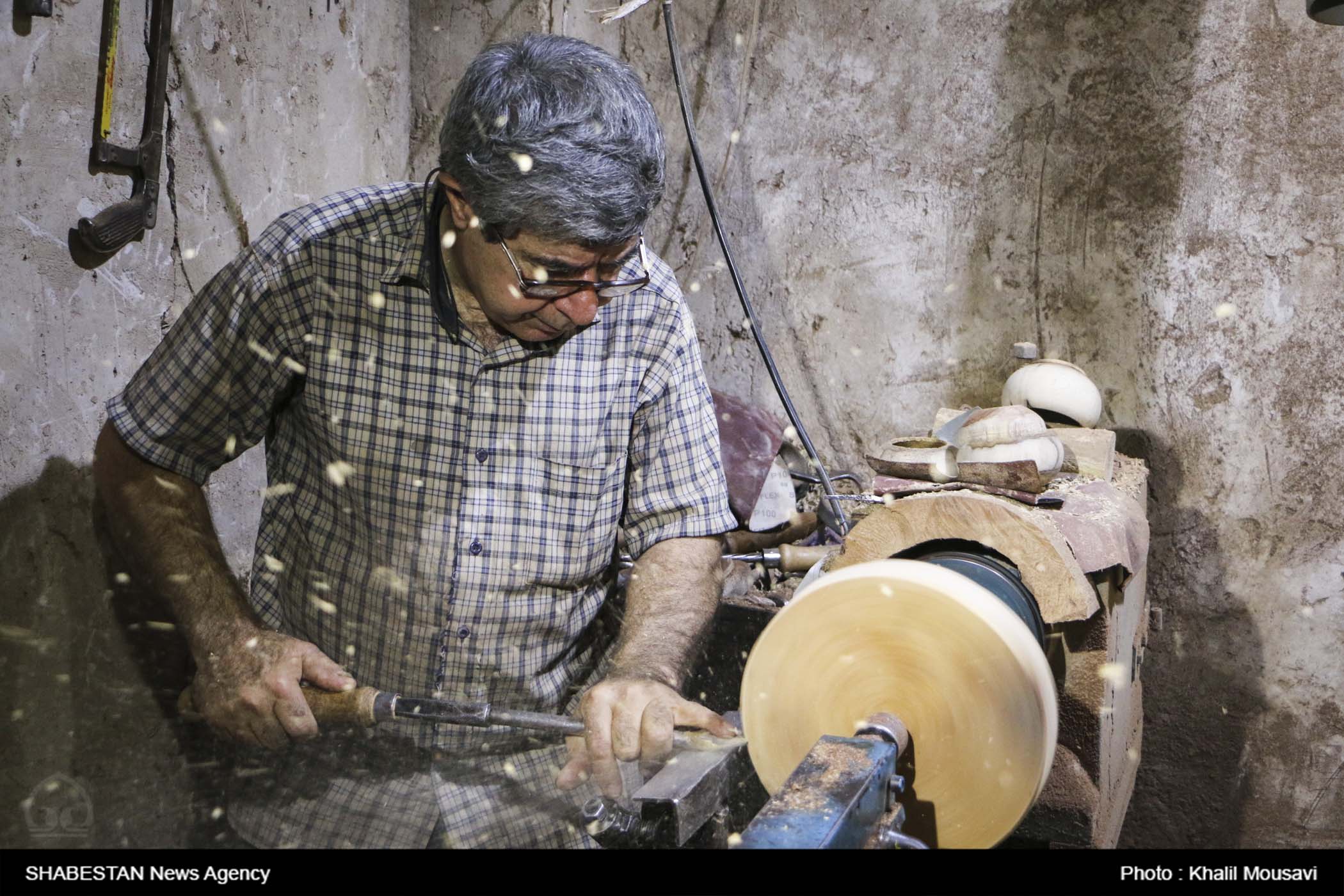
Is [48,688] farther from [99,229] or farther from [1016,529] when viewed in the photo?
[1016,529]

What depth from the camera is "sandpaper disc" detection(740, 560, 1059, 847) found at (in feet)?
4.08

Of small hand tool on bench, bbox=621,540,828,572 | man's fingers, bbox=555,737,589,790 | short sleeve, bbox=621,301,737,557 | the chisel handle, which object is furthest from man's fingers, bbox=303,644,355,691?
the chisel handle

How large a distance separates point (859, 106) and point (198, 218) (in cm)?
201

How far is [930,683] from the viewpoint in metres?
1.28

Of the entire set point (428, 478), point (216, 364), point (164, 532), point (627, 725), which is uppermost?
point (216, 364)

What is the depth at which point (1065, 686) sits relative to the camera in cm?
185

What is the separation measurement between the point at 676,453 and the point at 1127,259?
177cm

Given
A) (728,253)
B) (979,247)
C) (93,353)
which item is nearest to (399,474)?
(93,353)

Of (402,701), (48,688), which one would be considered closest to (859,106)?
(402,701)

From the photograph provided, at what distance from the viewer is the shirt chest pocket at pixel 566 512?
6.19 feet

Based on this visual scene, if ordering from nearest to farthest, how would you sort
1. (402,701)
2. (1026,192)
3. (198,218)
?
(402,701) < (198,218) < (1026,192)

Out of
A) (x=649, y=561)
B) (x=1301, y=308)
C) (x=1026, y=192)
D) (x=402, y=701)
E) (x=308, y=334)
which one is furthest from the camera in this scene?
(x=1026, y=192)

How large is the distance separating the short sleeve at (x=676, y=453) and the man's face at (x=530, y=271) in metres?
0.25

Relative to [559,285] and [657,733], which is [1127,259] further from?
[657,733]
